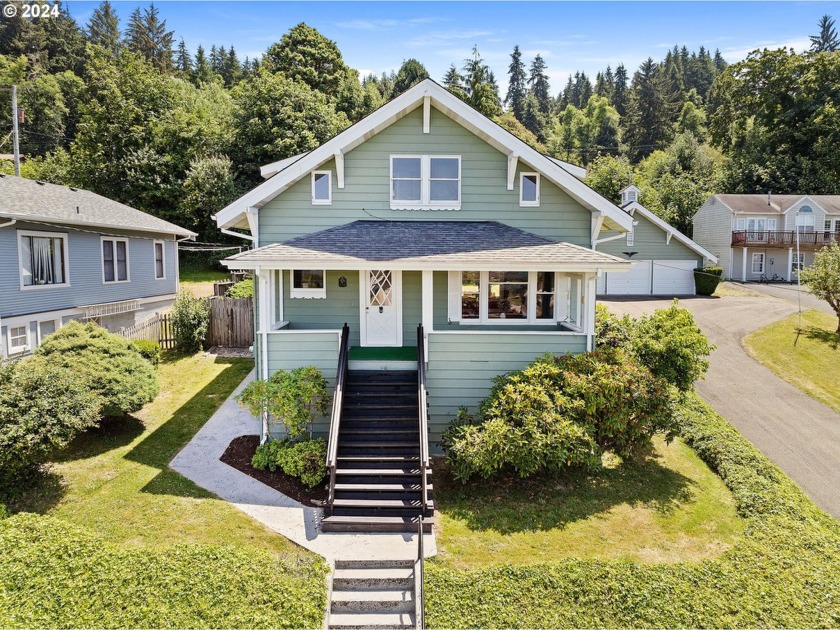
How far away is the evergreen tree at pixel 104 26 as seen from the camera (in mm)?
59281

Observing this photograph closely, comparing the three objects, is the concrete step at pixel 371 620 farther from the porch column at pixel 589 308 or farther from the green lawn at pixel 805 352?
the green lawn at pixel 805 352

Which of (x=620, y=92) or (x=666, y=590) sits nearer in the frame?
(x=666, y=590)

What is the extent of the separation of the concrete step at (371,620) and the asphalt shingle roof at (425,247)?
20.4 feet

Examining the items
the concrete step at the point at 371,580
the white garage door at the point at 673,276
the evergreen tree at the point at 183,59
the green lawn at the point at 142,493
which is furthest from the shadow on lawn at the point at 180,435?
the evergreen tree at the point at 183,59

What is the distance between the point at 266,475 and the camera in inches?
385

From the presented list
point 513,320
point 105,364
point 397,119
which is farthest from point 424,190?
point 105,364

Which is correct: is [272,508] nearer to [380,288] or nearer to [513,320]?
[380,288]

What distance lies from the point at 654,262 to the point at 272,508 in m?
29.0

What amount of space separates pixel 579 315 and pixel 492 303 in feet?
6.95

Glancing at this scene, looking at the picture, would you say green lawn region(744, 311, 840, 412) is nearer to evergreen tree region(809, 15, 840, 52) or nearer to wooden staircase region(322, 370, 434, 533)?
wooden staircase region(322, 370, 434, 533)

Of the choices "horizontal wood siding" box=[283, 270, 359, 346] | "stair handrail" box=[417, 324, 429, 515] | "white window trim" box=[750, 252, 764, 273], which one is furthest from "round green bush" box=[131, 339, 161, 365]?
"white window trim" box=[750, 252, 764, 273]

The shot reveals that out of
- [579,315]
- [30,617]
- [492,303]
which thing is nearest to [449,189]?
[492,303]

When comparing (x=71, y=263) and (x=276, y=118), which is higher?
(x=276, y=118)

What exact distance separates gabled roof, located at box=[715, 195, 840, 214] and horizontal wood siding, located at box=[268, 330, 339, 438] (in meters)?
37.2
